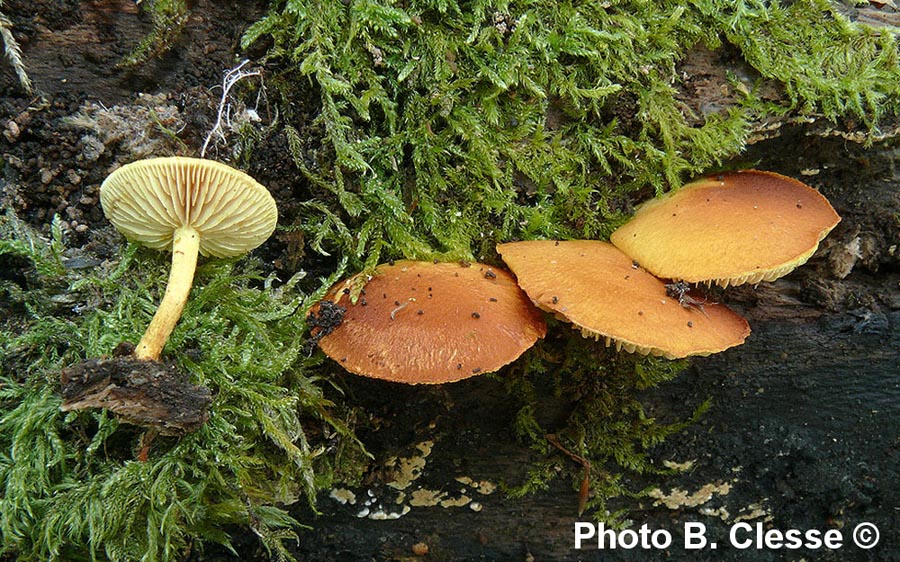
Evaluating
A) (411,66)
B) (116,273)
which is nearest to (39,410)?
(116,273)

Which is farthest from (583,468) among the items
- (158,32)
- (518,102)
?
(158,32)

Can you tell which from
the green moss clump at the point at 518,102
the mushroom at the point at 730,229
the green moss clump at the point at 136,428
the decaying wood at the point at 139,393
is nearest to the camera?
the decaying wood at the point at 139,393

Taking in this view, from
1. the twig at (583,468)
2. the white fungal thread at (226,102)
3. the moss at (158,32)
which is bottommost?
the twig at (583,468)

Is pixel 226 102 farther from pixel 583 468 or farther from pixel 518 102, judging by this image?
pixel 583 468

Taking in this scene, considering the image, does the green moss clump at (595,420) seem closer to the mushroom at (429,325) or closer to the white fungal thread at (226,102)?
the mushroom at (429,325)

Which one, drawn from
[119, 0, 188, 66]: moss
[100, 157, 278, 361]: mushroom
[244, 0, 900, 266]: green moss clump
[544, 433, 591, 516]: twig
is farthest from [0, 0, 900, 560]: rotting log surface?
[119, 0, 188, 66]: moss

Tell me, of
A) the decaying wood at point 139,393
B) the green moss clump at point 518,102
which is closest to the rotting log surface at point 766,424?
the green moss clump at point 518,102

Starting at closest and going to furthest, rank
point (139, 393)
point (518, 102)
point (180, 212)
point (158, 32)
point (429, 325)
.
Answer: point (139, 393), point (180, 212), point (429, 325), point (158, 32), point (518, 102)
